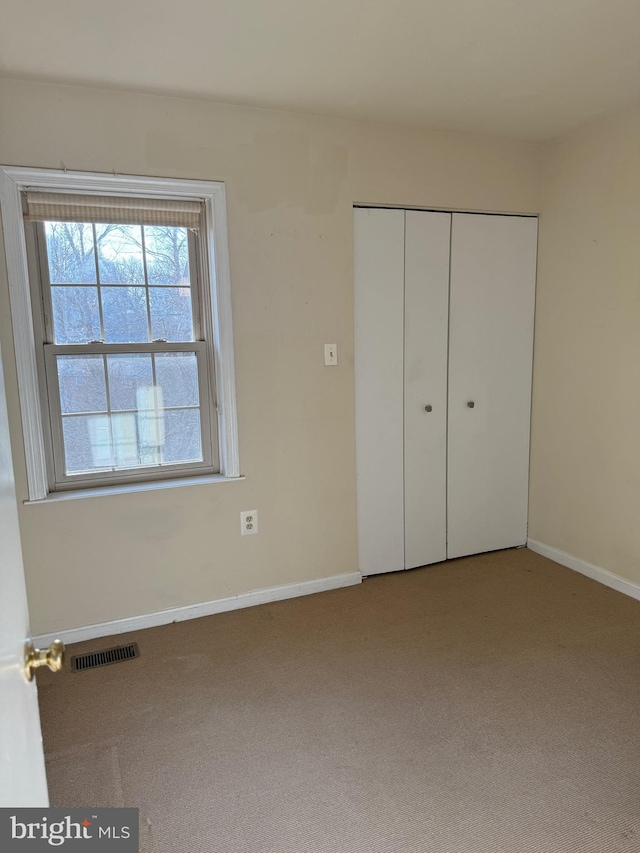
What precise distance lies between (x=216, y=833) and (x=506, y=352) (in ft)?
9.25

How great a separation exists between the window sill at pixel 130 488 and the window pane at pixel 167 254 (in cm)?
96

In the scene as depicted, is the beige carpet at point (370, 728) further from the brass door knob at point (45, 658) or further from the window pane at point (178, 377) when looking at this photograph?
A: the window pane at point (178, 377)

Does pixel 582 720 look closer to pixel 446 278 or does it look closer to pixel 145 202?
pixel 446 278

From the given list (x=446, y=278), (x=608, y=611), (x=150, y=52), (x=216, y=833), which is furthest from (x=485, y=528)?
(x=150, y=52)

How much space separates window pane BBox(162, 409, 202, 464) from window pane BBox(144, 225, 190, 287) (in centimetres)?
64

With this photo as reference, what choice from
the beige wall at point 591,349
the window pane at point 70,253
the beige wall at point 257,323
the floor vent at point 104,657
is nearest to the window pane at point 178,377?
the beige wall at point 257,323

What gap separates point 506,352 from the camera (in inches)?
134

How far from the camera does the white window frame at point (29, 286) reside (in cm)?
231

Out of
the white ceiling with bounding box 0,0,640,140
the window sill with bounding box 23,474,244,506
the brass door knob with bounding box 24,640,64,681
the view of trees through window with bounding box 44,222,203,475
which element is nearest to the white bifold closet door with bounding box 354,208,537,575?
the white ceiling with bounding box 0,0,640,140

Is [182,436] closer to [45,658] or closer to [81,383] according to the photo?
[81,383]

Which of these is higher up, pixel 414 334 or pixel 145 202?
pixel 145 202

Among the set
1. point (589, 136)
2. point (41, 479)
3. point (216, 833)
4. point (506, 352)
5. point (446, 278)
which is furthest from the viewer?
point (506, 352)

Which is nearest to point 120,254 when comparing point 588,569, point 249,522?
point 249,522

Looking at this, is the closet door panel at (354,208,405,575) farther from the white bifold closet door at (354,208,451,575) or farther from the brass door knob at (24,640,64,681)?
the brass door knob at (24,640,64,681)
